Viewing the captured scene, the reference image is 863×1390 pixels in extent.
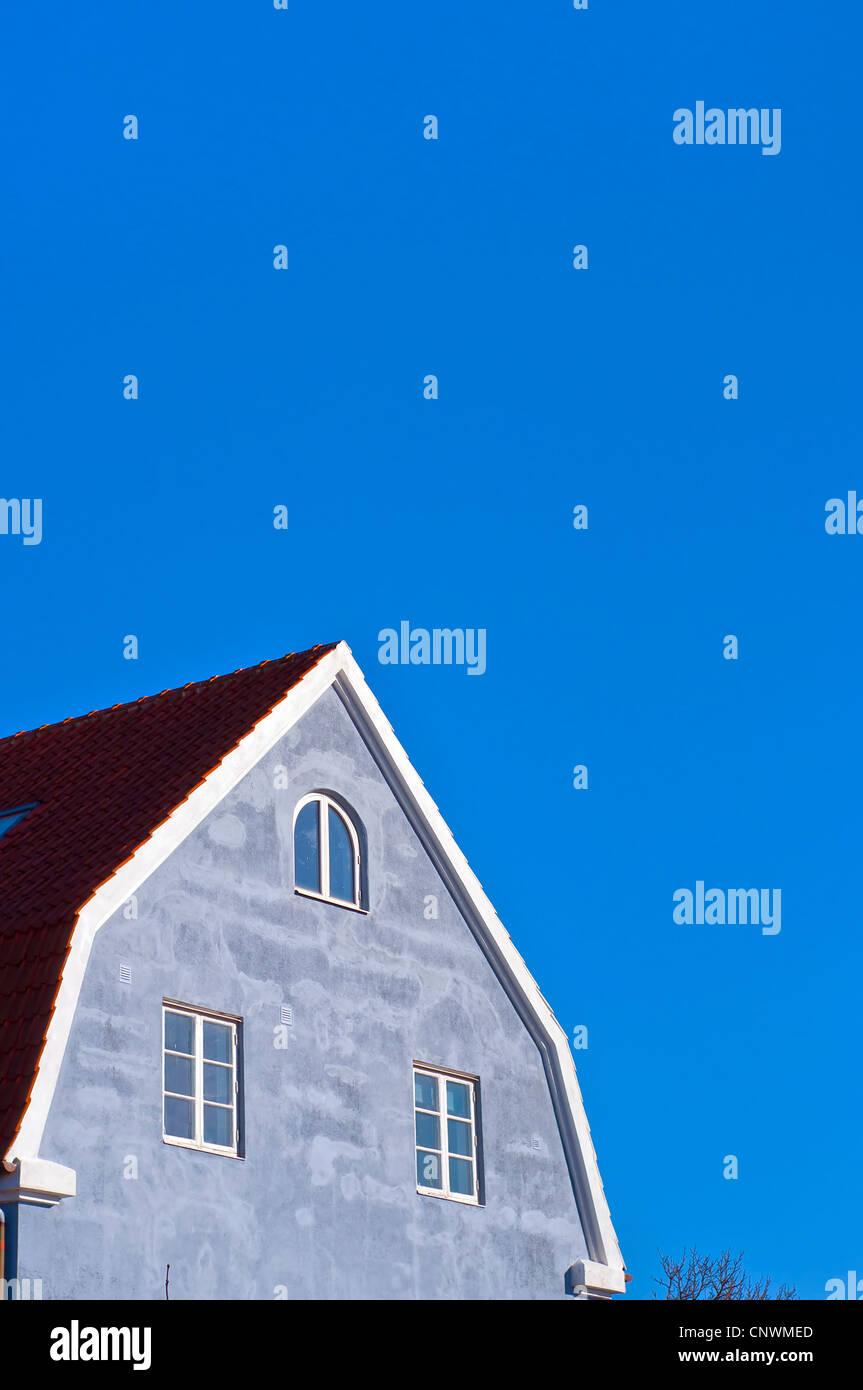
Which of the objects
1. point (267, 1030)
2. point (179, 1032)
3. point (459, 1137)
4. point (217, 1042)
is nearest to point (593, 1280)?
point (459, 1137)

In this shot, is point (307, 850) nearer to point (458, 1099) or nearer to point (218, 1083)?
point (218, 1083)

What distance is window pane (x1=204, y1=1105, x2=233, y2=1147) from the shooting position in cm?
2102

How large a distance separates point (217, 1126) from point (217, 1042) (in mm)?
909

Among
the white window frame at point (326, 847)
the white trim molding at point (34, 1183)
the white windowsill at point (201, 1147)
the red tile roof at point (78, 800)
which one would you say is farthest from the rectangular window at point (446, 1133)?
the white trim molding at point (34, 1183)

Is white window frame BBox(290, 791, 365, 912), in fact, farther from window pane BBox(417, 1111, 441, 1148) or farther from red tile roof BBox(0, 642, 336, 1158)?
window pane BBox(417, 1111, 441, 1148)

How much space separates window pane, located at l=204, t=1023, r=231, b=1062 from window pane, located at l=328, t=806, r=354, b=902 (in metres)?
2.63

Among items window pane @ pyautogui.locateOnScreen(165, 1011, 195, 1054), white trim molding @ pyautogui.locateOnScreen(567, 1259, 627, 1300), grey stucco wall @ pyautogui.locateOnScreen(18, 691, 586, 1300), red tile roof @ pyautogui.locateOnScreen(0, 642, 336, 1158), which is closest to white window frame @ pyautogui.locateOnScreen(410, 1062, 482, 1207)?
grey stucco wall @ pyautogui.locateOnScreen(18, 691, 586, 1300)

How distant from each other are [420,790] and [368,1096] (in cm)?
405

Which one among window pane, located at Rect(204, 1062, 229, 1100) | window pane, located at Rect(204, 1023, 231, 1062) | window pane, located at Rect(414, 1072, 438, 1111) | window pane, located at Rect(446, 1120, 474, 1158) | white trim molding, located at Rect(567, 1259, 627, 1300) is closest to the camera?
window pane, located at Rect(204, 1062, 229, 1100)

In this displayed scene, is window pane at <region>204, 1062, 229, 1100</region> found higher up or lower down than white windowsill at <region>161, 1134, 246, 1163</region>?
higher up

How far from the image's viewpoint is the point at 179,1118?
20734 millimetres

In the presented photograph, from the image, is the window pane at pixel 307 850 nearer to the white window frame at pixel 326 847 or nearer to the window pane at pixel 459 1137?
the white window frame at pixel 326 847
